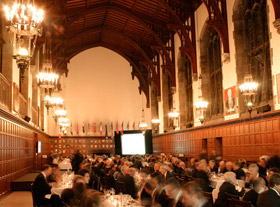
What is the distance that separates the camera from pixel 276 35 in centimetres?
1255

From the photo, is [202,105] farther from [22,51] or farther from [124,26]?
[124,26]

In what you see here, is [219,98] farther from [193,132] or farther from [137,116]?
[137,116]

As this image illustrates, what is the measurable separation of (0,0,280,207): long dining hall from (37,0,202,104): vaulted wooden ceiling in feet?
0.39

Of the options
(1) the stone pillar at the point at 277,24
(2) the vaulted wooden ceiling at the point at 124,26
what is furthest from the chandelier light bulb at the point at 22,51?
(2) the vaulted wooden ceiling at the point at 124,26

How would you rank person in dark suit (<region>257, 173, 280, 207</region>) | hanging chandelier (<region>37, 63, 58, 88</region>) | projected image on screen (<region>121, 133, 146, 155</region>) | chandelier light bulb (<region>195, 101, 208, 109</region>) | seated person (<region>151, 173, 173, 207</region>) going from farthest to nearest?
1. projected image on screen (<region>121, 133, 146, 155</region>)
2. chandelier light bulb (<region>195, 101, 208, 109</region>)
3. hanging chandelier (<region>37, 63, 58, 88</region>)
4. seated person (<region>151, 173, 173, 207</region>)
5. person in dark suit (<region>257, 173, 280, 207</region>)

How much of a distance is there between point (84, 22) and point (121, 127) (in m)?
11.4

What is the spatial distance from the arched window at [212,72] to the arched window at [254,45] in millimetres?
2833

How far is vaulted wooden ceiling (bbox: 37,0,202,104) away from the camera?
21.0 metres

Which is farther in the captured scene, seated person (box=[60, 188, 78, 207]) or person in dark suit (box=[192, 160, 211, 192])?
person in dark suit (box=[192, 160, 211, 192])

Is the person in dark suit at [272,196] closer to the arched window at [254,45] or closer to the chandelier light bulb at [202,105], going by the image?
the arched window at [254,45]

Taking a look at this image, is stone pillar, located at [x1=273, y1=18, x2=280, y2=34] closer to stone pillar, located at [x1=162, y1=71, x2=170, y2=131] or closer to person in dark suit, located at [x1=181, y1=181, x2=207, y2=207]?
person in dark suit, located at [x1=181, y1=181, x2=207, y2=207]

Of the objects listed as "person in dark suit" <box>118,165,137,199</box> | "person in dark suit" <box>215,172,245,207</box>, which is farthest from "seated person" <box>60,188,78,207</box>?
"person in dark suit" <box>118,165,137,199</box>

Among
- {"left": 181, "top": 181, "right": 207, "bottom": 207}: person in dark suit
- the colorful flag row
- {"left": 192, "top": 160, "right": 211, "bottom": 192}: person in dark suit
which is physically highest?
the colorful flag row

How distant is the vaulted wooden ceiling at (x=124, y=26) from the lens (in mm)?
21000
